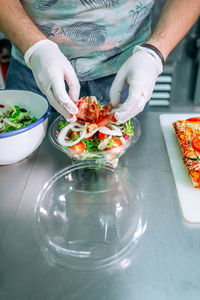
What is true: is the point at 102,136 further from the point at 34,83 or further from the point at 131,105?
the point at 34,83

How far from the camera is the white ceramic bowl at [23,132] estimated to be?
0.91 metres

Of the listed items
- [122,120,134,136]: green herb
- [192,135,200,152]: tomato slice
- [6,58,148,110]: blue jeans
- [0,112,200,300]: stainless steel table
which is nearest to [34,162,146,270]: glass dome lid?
[0,112,200,300]: stainless steel table

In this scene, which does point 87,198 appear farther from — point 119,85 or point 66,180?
point 119,85

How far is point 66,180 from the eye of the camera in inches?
35.2

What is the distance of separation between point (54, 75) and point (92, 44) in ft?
1.31

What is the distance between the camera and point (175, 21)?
1.19 metres

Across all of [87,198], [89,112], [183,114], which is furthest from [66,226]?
[183,114]

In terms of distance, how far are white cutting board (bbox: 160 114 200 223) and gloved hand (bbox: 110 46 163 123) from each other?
0.23m

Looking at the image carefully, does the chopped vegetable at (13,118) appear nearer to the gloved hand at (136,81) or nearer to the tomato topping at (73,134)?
the tomato topping at (73,134)

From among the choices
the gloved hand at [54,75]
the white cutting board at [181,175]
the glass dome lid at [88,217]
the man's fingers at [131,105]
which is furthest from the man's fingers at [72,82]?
the white cutting board at [181,175]

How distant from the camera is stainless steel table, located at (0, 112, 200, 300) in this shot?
2.05ft

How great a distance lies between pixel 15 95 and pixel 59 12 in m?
0.44

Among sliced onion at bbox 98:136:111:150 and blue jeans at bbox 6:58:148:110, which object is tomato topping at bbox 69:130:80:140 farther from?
blue jeans at bbox 6:58:148:110

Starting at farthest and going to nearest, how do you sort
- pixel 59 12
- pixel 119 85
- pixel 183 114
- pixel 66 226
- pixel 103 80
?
pixel 103 80 < pixel 183 114 < pixel 59 12 < pixel 119 85 < pixel 66 226
